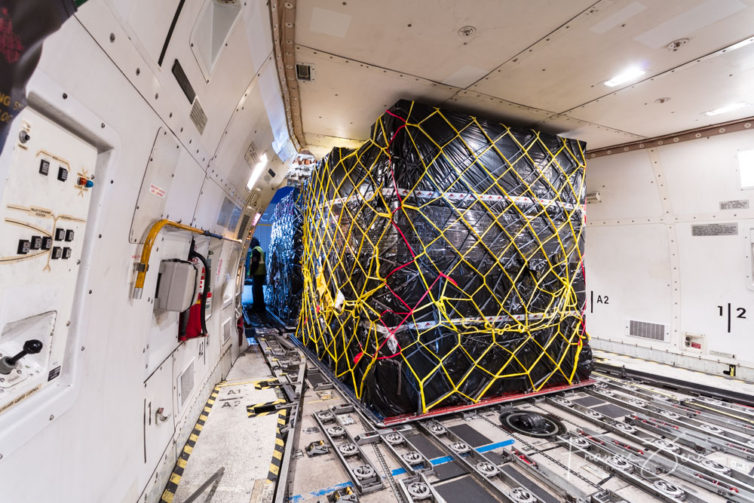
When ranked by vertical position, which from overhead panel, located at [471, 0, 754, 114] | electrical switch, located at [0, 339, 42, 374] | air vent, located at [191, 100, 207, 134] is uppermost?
overhead panel, located at [471, 0, 754, 114]

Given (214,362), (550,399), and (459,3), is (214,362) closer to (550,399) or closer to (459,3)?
(550,399)

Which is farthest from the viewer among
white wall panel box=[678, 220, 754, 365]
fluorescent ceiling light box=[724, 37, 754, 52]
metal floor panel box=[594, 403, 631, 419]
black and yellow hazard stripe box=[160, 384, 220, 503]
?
white wall panel box=[678, 220, 754, 365]

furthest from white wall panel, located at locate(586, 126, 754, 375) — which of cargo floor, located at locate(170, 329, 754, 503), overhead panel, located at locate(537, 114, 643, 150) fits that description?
cargo floor, located at locate(170, 329, 754, 503)

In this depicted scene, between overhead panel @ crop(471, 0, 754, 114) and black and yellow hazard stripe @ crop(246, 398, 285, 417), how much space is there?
3.73 m

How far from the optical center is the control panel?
0.89m

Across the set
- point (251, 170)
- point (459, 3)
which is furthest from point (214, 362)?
point (459, 3)

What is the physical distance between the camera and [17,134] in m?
0.86

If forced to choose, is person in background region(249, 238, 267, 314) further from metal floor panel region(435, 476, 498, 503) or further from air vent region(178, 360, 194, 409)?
metal floor panel region(435, 476, 498, 503)

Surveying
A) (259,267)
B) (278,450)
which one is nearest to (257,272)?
(259,267)

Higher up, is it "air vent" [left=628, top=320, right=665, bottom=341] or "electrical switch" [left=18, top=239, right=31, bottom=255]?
"electrical switch" [left=18, top=239, right=31, bottom=255]

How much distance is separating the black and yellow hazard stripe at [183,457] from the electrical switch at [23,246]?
2.00 meters

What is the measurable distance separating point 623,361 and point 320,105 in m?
5.47

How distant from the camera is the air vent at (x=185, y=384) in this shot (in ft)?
8.60

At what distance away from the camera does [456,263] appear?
343 centimetres
